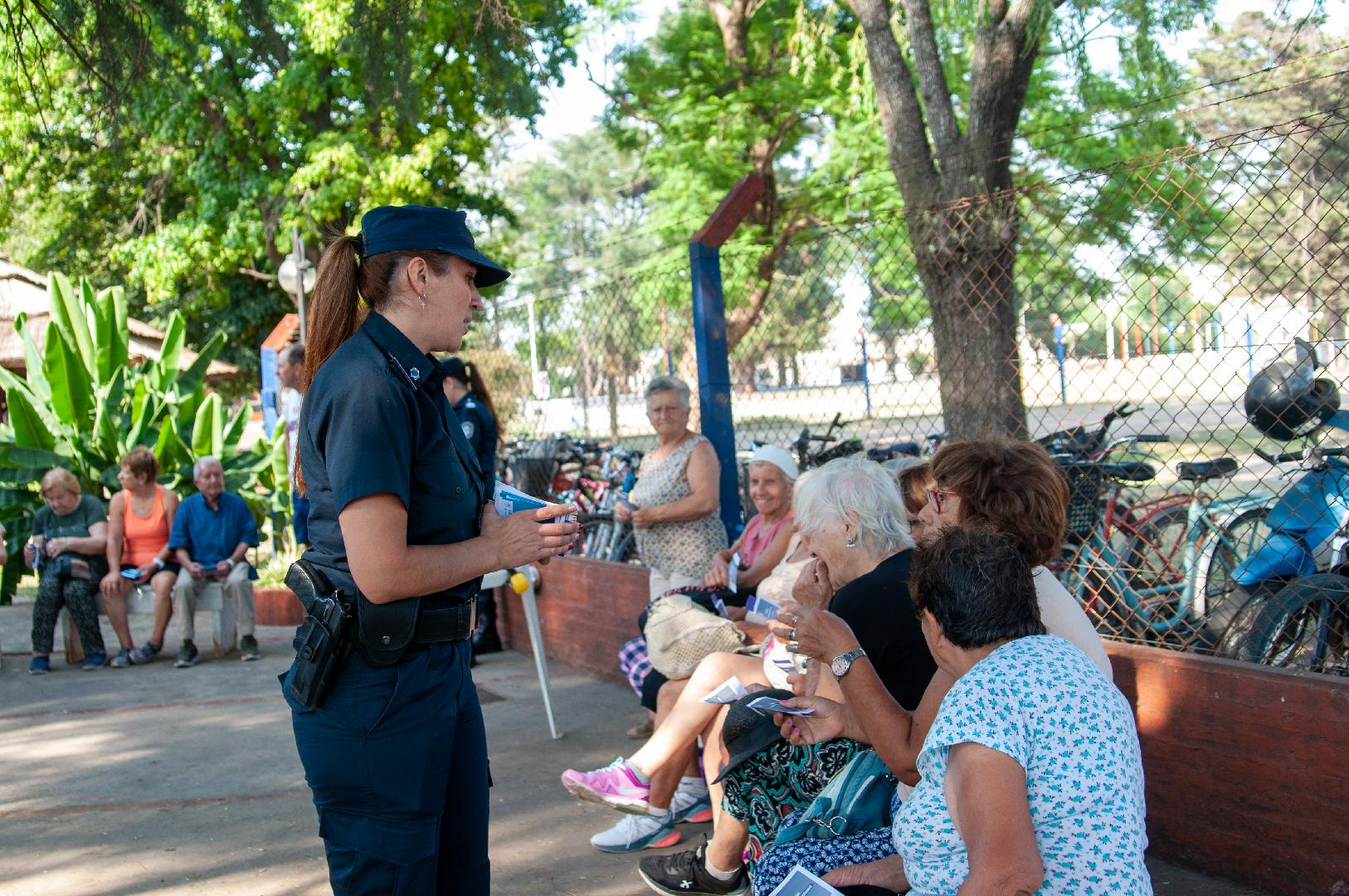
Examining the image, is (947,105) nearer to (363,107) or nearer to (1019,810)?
(1019,810)

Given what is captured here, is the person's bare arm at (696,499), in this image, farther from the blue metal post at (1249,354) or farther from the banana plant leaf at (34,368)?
the banana plant leaf at (34,368)

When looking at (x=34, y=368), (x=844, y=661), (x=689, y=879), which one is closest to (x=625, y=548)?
(x=689, y=879)

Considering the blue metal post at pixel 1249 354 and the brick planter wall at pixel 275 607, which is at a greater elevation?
the blue metal post at pixel 1249 354

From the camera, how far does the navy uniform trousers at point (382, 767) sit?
7.20 ft

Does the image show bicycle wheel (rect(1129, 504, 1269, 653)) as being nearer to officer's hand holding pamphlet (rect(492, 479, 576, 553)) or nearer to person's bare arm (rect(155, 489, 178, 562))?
officer's hand holding pamphlet (rect(492, 479, 576, 553))

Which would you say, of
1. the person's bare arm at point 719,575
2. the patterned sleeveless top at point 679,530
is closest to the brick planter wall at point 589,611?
the patterned sleeveless top at point 679,530

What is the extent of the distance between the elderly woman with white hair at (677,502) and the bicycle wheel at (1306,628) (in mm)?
2354

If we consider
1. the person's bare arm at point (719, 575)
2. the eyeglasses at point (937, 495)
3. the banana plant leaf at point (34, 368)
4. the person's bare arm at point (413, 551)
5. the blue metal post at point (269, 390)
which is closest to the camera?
the person's bare arm at point (413, 551)

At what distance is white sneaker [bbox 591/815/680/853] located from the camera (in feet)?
13.8

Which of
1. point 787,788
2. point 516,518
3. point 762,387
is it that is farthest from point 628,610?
point 516,518

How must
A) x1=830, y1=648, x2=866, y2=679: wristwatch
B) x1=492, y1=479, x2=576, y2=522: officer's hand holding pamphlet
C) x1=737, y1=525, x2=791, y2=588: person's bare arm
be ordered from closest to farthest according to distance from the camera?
x1=492, y1=479, x2=576, y2=522: officer's hand holding pamphlet, x1=830, y1=648, x2=866, y2=679: wristwatch, x1=737, y1=525, x2=791, y2=588: person's bare arm

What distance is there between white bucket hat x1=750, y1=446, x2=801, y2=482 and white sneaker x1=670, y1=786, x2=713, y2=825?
53.4 inches

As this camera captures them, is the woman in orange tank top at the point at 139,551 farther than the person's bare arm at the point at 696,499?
Yes

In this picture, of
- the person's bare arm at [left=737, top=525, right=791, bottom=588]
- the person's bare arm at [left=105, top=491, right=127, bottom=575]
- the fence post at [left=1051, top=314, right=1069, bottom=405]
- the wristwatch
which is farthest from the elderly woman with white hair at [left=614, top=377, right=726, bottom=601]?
the person's bare arm at [left=105, top=491, right=127, bottom=575]
